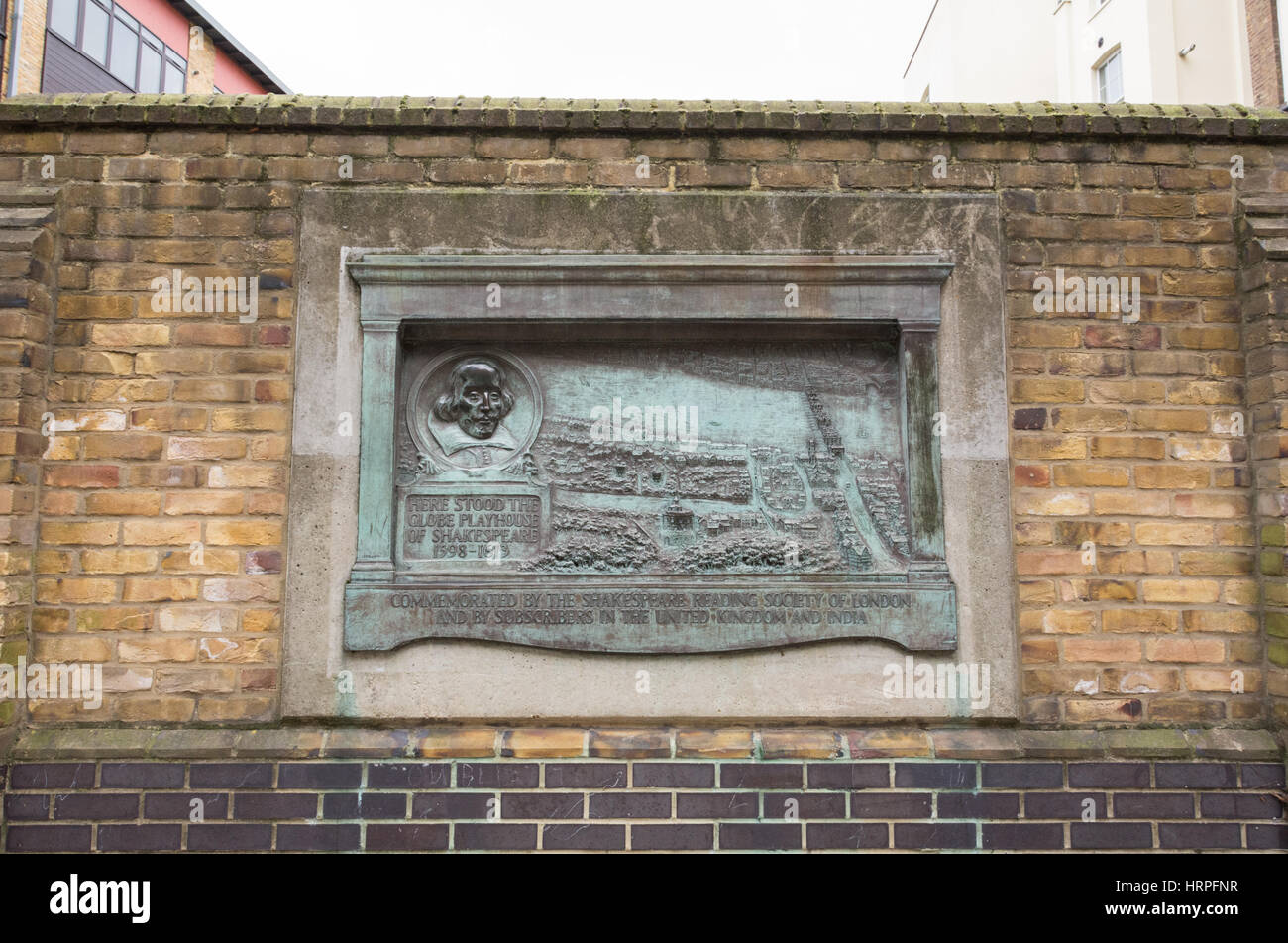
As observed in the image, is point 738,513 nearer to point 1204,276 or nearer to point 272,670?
point 272,670

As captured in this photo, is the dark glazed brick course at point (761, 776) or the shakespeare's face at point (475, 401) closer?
the dark glazed brick course at point (761, 776)

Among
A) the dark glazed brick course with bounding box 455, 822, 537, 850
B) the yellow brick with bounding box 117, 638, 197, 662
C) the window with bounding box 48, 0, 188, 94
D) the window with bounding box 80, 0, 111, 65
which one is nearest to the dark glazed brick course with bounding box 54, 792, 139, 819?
the yellow brick with bounding box 117, 638, 197, 662

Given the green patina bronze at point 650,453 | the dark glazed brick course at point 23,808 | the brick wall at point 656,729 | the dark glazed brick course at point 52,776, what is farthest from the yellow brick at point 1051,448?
the dark glazed brick course at point 23,808

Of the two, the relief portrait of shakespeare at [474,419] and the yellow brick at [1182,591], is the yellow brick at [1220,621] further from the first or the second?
the relief portrait of shakespeare at [474,419]

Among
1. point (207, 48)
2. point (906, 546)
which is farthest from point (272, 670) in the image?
point (207, 48)

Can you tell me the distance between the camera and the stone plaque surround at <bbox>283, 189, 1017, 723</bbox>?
3.27 meters

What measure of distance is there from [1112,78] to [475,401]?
16.6 m

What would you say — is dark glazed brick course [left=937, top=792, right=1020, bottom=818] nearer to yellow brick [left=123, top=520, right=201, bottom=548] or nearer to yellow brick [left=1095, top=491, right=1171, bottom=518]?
yellow brick [left=1095, top=491, right=1171, bottom=518]

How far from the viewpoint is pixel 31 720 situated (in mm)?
3238

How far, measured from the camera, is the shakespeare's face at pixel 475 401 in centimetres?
345

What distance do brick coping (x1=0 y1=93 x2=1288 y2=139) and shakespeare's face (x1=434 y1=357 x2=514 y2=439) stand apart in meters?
0.98

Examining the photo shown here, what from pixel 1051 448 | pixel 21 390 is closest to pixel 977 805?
pixel 1051 448

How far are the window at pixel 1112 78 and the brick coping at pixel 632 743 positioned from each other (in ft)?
49.8

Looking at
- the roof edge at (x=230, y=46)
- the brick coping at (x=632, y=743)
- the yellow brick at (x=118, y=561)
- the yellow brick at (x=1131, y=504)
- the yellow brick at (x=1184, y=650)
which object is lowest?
the brick coping at (x=632, y=743)
